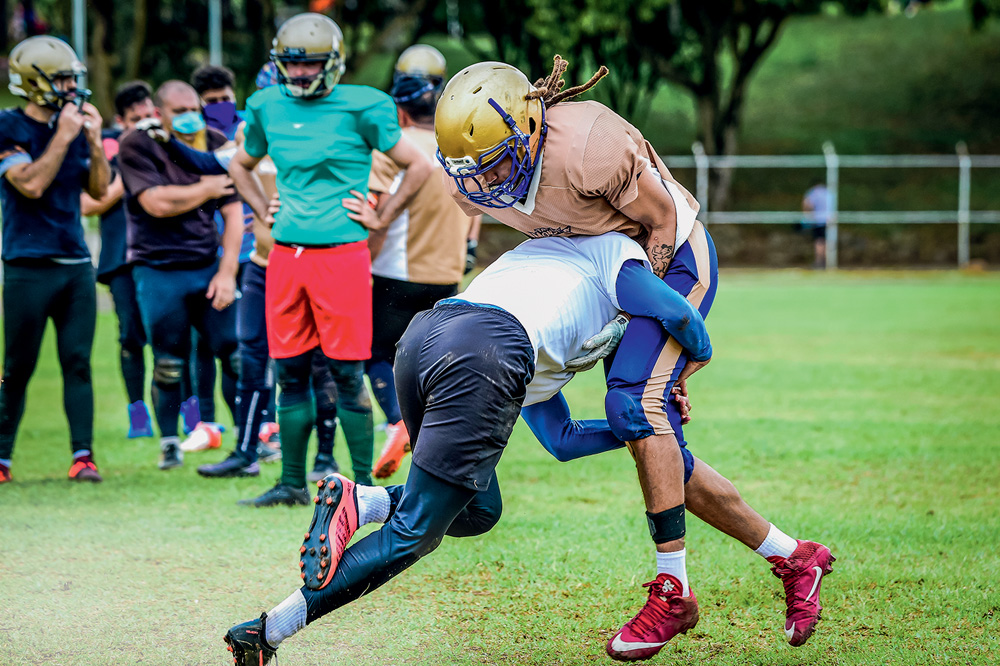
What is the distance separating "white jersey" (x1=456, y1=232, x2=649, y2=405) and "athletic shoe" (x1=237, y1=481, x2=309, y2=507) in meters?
2.39

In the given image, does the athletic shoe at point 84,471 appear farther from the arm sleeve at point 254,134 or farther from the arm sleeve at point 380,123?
the arm sleeve at point 380,123

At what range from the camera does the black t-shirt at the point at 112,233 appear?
308 inches

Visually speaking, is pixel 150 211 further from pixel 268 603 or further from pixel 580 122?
pixel 580 122

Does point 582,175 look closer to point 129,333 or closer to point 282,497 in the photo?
point 282,497

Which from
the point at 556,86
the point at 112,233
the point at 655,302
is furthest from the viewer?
the point at 112,233

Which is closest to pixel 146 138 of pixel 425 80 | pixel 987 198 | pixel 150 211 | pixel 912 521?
pixel 150 211

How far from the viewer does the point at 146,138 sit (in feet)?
22.5

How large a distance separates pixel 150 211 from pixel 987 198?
31.0m

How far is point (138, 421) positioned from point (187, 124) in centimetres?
219

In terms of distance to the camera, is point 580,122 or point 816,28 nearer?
point 580,122

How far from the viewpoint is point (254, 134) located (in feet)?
19.2

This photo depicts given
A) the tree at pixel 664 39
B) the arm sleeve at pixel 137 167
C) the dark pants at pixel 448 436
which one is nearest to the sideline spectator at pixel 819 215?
the tree at pixel 664 39

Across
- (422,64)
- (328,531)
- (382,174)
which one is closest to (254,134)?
(382,174)

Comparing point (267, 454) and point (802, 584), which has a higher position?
point (802, 584)
